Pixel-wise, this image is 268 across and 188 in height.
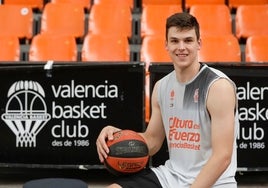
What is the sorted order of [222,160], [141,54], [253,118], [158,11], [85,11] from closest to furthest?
[222,160], [253,118], [141,54], [158,11], [85,11]

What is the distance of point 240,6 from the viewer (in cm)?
566

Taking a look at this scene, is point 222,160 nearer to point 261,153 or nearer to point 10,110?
point 261,153


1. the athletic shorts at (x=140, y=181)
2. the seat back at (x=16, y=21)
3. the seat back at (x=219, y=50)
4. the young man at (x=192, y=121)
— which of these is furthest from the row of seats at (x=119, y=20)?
the athletic shorts at (x=140, y=181)

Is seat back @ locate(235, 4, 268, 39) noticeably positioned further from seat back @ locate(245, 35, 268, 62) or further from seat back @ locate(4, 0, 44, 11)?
seat back @ locate(4, 0, 44, 11)

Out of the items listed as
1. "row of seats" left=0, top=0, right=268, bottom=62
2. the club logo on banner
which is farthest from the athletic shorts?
"row of seats" left=0, top=0, right=268, bottom=62

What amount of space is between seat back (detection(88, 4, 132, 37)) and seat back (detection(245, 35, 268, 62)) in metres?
1.26

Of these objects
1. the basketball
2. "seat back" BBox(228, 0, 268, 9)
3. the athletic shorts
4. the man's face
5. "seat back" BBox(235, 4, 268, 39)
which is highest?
"seat back" BBox(228, 0, 268, 9)

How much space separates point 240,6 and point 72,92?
2640 mm

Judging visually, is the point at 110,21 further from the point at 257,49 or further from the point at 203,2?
the point at 257,49

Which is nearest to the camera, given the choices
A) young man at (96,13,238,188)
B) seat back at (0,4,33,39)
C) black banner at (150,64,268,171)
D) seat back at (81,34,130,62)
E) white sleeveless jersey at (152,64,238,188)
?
young man at (96,13,238,188)

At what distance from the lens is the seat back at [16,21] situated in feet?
18.2

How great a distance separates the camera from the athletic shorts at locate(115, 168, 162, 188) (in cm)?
246

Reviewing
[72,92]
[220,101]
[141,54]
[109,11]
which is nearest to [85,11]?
[109,11]

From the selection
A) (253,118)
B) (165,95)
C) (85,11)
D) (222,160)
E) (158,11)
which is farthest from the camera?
(85,11)
